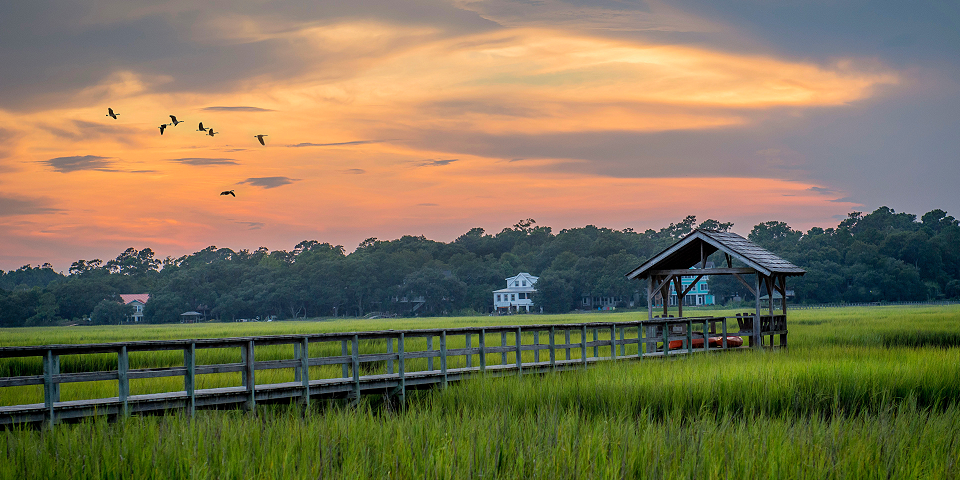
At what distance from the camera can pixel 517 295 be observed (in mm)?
140875

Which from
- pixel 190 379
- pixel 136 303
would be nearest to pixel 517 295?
pixel 136 303

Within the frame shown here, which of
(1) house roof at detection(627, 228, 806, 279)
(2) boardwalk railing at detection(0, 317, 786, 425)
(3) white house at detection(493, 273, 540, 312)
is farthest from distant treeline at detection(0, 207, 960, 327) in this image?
(2) boardwalk railing at detection(0, 317, 786, 425)

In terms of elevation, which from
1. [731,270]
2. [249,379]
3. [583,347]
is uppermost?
[731,270]

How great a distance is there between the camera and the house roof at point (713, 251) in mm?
27156

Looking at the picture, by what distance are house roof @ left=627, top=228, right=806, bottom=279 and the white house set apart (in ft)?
358

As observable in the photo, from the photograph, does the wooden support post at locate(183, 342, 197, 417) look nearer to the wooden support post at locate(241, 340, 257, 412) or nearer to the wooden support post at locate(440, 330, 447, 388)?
the wooden support post at locate(241, 340, 257, 412)

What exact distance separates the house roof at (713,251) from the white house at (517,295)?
358ft

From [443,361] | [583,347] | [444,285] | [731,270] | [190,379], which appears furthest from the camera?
[444,285]

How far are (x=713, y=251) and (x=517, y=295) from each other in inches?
4436

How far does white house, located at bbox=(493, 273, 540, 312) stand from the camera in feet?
458

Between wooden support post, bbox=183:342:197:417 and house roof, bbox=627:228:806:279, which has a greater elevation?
house roof, bbox=627:228:806:279

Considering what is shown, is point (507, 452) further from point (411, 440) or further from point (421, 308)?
point (421, 308)

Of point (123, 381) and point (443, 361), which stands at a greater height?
point (123, 381)

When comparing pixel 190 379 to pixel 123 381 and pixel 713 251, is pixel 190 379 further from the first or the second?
pixel 713 251
